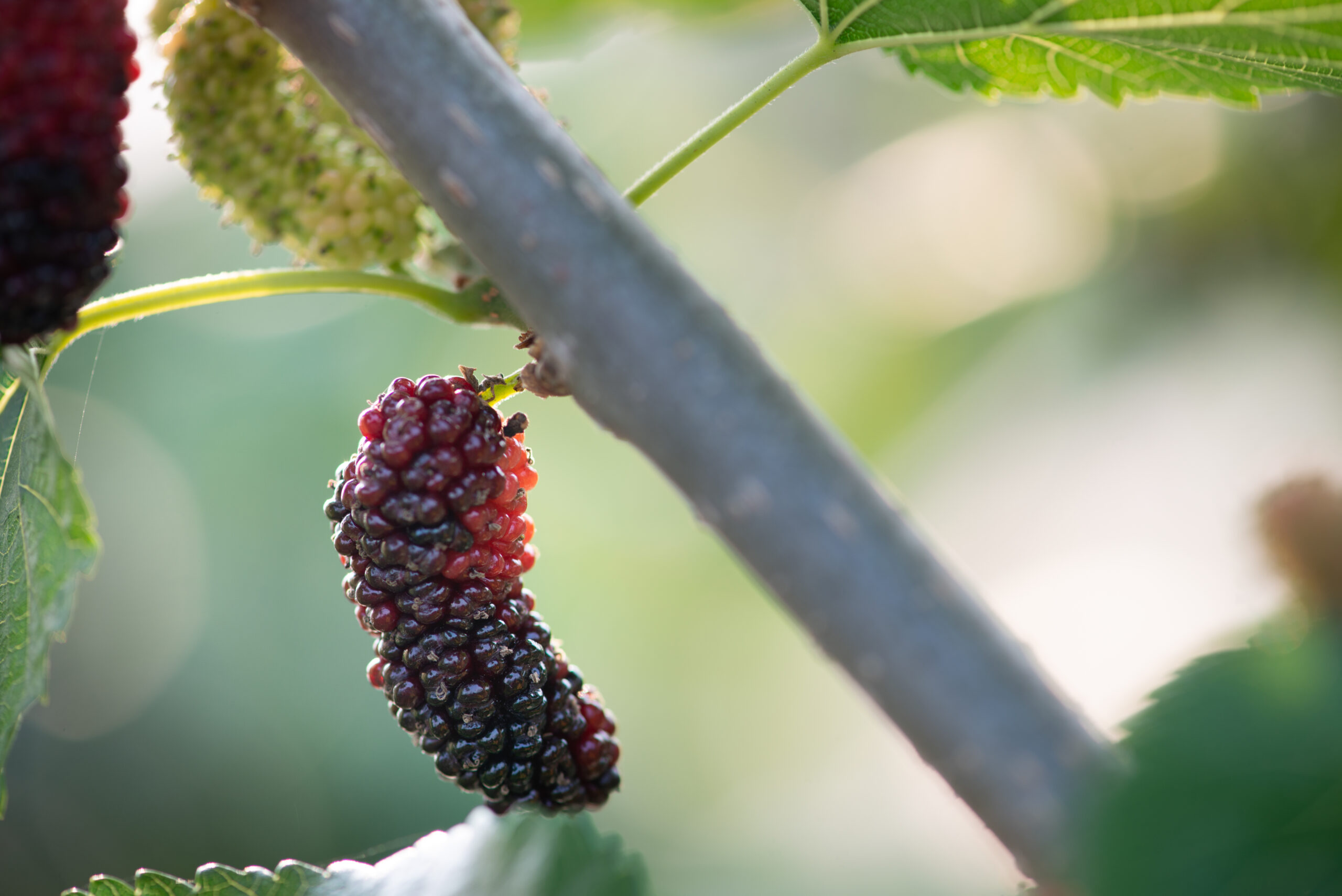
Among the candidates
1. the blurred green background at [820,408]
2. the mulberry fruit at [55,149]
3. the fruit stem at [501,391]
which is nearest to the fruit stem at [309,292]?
the fruit stem at [501,391]

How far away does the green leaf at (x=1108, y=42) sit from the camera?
1.33 feet

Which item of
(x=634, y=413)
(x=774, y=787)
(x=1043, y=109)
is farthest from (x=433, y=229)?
(x=774, y=787)

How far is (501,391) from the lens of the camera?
0.45 meters

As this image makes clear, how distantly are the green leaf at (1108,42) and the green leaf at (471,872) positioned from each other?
38 centimetres

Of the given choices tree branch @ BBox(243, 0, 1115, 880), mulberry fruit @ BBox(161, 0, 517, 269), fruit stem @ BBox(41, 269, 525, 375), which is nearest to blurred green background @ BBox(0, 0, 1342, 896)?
mulberry fruit @ BBox(161, 0, 517, 269)

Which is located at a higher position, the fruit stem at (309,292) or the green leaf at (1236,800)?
the fruit stem at (309,292)

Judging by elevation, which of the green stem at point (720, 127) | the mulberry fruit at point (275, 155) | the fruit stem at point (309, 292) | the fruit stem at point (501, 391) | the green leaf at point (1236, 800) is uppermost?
the mulberry fruit at point (275, 155)

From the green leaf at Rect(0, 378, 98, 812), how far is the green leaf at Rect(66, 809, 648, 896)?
0.09m

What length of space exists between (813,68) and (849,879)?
1717 mm

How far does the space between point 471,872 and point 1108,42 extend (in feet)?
1.53

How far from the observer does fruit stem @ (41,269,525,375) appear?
1.43 ft

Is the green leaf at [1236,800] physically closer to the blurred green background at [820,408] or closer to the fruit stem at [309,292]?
the fruit stem at [309,292]

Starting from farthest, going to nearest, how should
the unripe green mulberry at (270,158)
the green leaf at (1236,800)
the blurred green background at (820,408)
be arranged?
the blurred green background at (820,408) → the unripe green mulberry at (270,158) → the green leaf at (1236,800)

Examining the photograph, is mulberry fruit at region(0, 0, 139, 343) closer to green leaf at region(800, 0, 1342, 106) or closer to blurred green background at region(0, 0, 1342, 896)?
green leaf at region(800, 0, 1342, 106)
